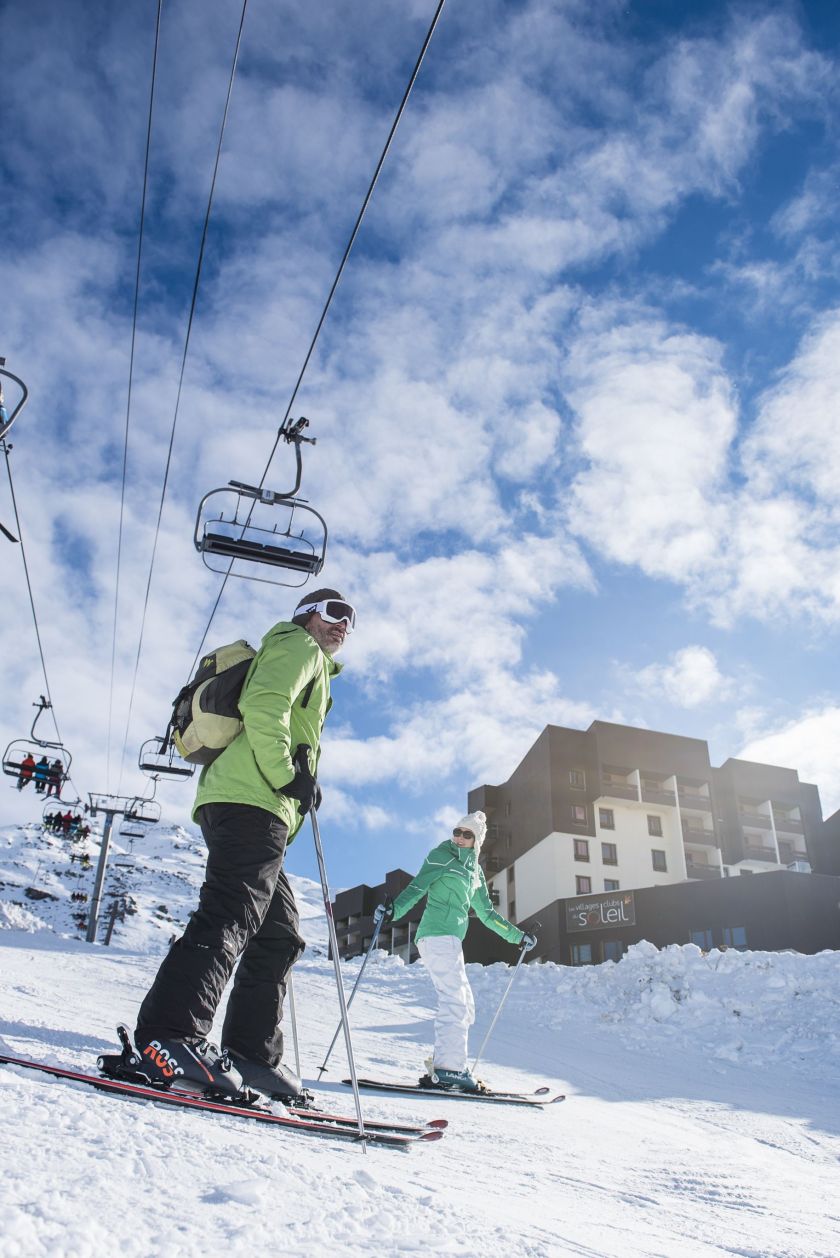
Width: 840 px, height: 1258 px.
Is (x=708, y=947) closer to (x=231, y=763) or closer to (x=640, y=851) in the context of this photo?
(x=640, y=851)

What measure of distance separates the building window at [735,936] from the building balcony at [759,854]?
45.3ft

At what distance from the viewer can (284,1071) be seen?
123 inches

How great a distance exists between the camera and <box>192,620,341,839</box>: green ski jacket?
3.02m

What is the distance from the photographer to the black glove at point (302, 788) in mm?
3020

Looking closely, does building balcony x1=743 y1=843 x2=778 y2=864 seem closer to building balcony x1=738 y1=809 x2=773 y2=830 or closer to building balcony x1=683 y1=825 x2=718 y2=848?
building balcony x1=738 y1=809 x2=773 y2=830

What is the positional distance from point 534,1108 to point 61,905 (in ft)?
343

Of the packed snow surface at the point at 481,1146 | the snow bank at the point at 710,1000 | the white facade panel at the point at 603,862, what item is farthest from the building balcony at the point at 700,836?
the packed snow surface at the point at 481,1146

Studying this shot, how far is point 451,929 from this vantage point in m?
5.56

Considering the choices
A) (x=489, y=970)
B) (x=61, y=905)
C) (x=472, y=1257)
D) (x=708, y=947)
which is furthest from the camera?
(x=61, y=905)

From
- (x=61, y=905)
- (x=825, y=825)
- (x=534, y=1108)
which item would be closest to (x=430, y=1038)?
(x=534, y=1108)

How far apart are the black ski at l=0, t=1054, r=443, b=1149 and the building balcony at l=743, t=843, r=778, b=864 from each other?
43.0m

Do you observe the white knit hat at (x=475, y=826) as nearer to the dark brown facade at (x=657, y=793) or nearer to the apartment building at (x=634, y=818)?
the apartment building at (x=634, y=818)

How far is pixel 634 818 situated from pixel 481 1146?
40.2m

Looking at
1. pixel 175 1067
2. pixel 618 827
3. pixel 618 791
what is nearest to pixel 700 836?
pixel 618 827
